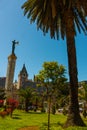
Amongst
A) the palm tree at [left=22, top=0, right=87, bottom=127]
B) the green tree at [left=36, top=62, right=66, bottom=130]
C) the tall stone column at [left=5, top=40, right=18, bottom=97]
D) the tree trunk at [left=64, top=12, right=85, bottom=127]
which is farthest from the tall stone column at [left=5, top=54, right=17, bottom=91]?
the tree trunk at [left=64, top=12, right=85, bottom=127]

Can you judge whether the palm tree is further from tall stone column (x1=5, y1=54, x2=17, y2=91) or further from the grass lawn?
tall stone column (x1=5, y1=54, x2=17, y2=91)

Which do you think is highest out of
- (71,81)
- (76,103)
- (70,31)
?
(70,31)

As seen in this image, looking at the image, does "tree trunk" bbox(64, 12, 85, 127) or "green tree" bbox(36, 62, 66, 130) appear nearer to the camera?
"tree trunk" bbox(64, 12, 85, 127)

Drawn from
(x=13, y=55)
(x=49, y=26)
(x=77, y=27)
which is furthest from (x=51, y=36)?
(x=13, y=55)

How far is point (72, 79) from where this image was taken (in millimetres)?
20312

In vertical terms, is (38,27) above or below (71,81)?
above

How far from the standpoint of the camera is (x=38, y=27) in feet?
80.5

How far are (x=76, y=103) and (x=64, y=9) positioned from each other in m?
8.04

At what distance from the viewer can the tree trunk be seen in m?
19.0

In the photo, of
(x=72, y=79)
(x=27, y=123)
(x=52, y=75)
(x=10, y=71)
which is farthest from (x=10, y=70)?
(x=72, y=79)

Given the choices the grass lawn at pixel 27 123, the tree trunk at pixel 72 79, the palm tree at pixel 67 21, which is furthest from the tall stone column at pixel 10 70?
the tree trunk at pixel 72 79

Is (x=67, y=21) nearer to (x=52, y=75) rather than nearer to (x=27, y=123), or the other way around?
(x=27, y=123)

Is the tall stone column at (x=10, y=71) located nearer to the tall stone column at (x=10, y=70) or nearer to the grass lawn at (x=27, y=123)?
the tall stone column at (x=10, y=70)

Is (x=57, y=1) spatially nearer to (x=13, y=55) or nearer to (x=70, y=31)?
(x=70, y=31)
